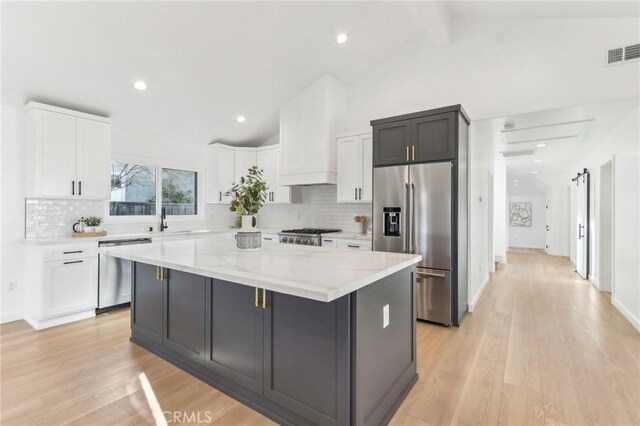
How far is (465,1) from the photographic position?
11.2ft

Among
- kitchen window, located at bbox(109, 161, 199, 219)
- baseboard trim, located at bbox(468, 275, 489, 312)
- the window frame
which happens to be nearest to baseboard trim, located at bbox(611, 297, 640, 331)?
baseboard trim, located at bbox(468, 275, 489, 312)

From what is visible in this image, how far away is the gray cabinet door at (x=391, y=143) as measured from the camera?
3.68 metres

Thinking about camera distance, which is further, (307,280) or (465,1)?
(465,1)

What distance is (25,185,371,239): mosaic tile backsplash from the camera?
151 inches

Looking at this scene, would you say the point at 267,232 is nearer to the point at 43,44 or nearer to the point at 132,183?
the point at 132,183

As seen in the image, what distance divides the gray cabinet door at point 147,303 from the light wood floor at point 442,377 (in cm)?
20

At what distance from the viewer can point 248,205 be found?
258 cm

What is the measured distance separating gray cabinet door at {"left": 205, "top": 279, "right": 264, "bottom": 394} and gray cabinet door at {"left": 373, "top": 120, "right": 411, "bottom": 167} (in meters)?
2.51

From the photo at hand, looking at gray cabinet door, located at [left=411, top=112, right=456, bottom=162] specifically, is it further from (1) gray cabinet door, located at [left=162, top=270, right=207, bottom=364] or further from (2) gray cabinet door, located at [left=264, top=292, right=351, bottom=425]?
(1) gray cabinet door, located at [left=162, top=270, right=207, bottom=364]

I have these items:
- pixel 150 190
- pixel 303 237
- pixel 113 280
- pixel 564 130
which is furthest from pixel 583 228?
pixel 113 280

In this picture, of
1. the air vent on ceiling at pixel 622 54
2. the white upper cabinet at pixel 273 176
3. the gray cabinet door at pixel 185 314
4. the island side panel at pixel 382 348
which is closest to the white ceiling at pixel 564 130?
the air vent on ceiling at pixel 622 54

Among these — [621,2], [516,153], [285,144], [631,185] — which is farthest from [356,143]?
[516,153]

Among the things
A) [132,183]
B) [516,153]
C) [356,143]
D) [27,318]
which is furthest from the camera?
[516,153]

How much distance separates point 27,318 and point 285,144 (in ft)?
13.3
